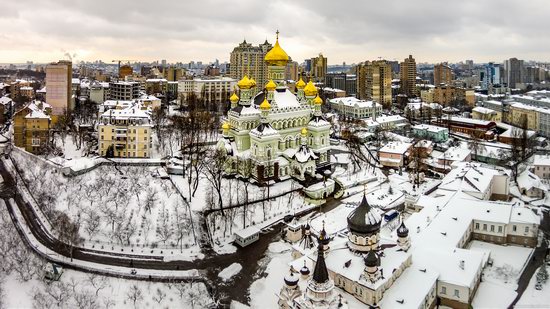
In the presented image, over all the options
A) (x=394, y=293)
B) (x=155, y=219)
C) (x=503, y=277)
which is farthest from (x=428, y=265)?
(x=155, y=219)

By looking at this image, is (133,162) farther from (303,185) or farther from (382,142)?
(382,142)

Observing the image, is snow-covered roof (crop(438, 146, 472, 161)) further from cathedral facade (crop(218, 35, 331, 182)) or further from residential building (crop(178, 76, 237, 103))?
residential building (crop(178, 76, 237, 103))

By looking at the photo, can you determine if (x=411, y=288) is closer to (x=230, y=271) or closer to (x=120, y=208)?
(x=230, y=271)

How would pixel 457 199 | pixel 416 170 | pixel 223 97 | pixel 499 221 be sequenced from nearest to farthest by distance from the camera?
1. pixel 499 221
2. pixel 457 199
3. pixel 416 170
4. pixel 223 97

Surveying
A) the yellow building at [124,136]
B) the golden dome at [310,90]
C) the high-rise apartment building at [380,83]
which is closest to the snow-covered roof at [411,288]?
the golden dome at [310,90]

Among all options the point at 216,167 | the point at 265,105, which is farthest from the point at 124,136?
the point at 265,105

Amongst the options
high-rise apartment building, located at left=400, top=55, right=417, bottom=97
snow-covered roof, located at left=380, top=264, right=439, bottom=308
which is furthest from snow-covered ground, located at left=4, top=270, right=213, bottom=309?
high-rise apartment building, located at left=400, top=55, right=417, bottom=97
